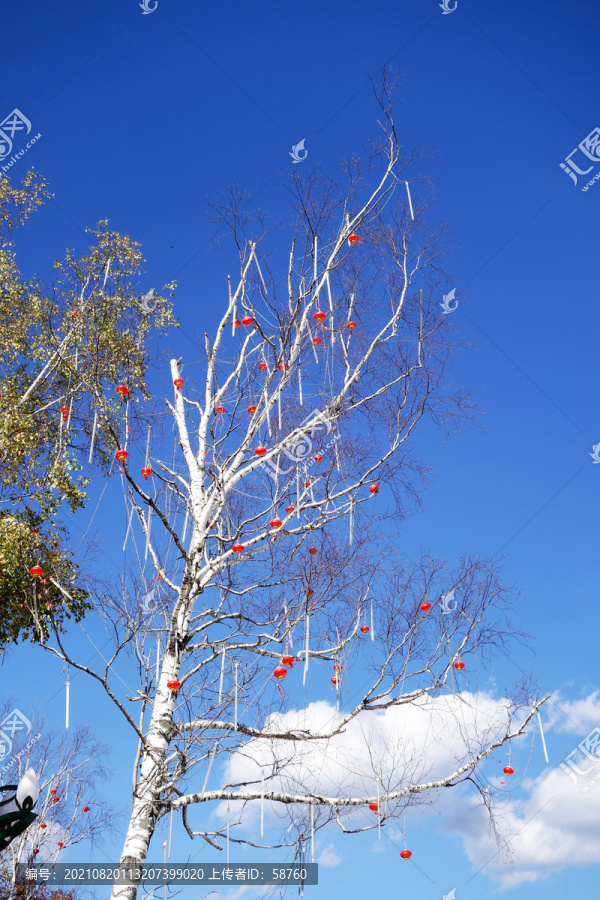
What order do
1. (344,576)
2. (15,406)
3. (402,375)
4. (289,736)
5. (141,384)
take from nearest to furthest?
(289,736) → (344,576) → (402,375) → (15,406) → (141,384)

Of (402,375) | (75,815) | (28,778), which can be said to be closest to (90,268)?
(402,375)

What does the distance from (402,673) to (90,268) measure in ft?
27.3

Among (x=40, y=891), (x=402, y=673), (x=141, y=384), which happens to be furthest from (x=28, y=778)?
(x=40, y=891)

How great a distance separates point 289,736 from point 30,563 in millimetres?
4423

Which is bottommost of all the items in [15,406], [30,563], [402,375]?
[30,563]

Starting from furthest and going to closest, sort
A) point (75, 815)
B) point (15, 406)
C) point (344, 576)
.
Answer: point (75, 815) < point (15, 406) < point (344, 576)

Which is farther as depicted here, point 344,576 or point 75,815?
point 75,815

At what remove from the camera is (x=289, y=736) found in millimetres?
6336

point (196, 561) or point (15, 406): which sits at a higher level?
point (15, 406)

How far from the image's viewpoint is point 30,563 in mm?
8625

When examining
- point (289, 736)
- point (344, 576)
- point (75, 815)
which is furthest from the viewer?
point (75, 815)

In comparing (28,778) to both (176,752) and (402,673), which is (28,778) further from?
(402,673)

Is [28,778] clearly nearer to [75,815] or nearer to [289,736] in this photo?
[289,736]

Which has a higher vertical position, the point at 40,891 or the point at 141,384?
the point at 141,384
